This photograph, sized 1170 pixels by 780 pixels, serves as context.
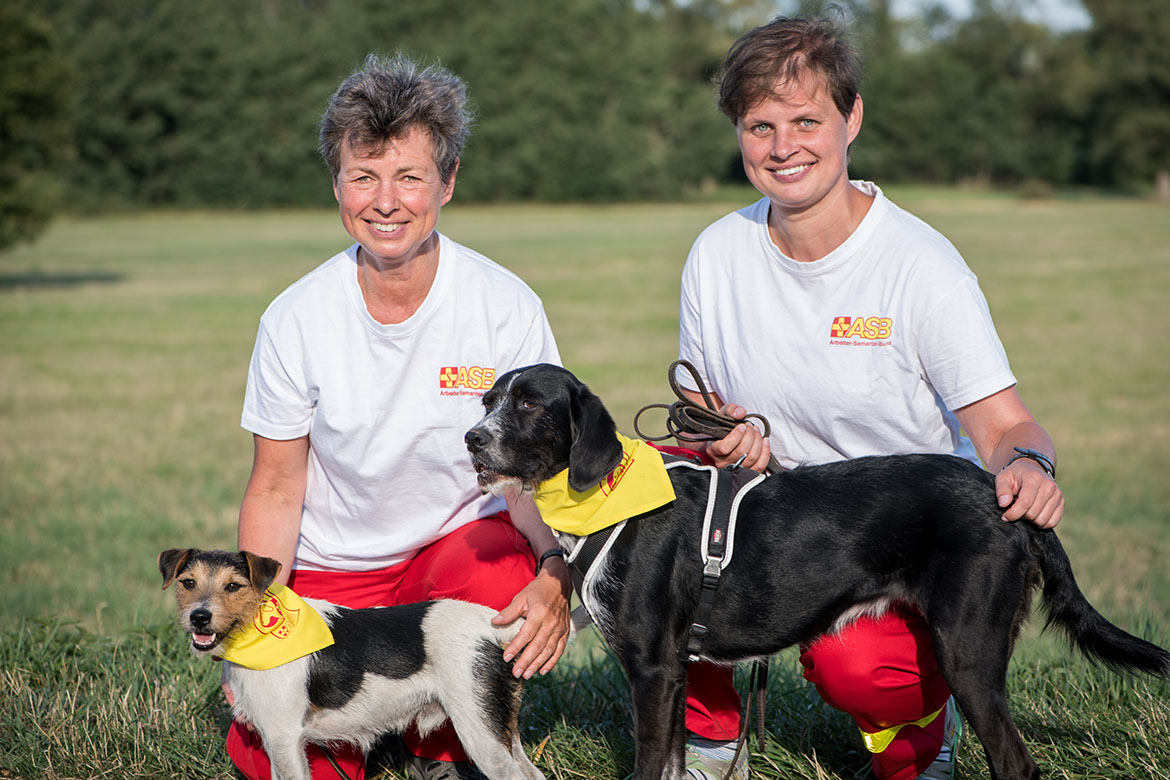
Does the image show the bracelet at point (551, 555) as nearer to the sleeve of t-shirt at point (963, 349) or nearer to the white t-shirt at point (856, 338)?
the white t-shirt at point (856, 338)

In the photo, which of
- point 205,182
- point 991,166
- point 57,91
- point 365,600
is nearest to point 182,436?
point 365,600

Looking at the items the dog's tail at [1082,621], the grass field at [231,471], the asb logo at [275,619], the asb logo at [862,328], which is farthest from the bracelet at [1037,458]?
the asb logo at [275,619]

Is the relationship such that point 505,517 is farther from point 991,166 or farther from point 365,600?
point 991,166

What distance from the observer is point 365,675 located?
11.3 ft

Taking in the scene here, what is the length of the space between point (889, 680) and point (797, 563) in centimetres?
60

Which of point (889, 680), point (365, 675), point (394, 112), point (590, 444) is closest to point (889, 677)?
point (889, 680)

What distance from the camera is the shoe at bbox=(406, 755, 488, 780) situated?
3898 mm

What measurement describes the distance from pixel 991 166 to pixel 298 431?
8781 cm

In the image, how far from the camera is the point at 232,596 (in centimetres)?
327

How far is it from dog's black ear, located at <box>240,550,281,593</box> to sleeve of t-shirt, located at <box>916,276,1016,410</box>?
226 centimetres

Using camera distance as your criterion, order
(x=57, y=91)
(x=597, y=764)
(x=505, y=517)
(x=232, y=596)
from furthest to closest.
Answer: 1. (x=57, y=91)
2. (x=505, y=517)
3. (x=597, y=764)
4. (x=232, y=596)

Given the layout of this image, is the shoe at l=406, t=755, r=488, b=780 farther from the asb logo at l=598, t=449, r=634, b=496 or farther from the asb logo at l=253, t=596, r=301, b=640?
the asb logo at l=598, t=449, r=634, b=496

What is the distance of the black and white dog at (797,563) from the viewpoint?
3098mm

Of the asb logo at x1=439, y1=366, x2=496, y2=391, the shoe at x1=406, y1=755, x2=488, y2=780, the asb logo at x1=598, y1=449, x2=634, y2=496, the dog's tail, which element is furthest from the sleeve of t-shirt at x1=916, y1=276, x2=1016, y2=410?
the shoe at x1=406, y1=755, x2=488, y2=780
